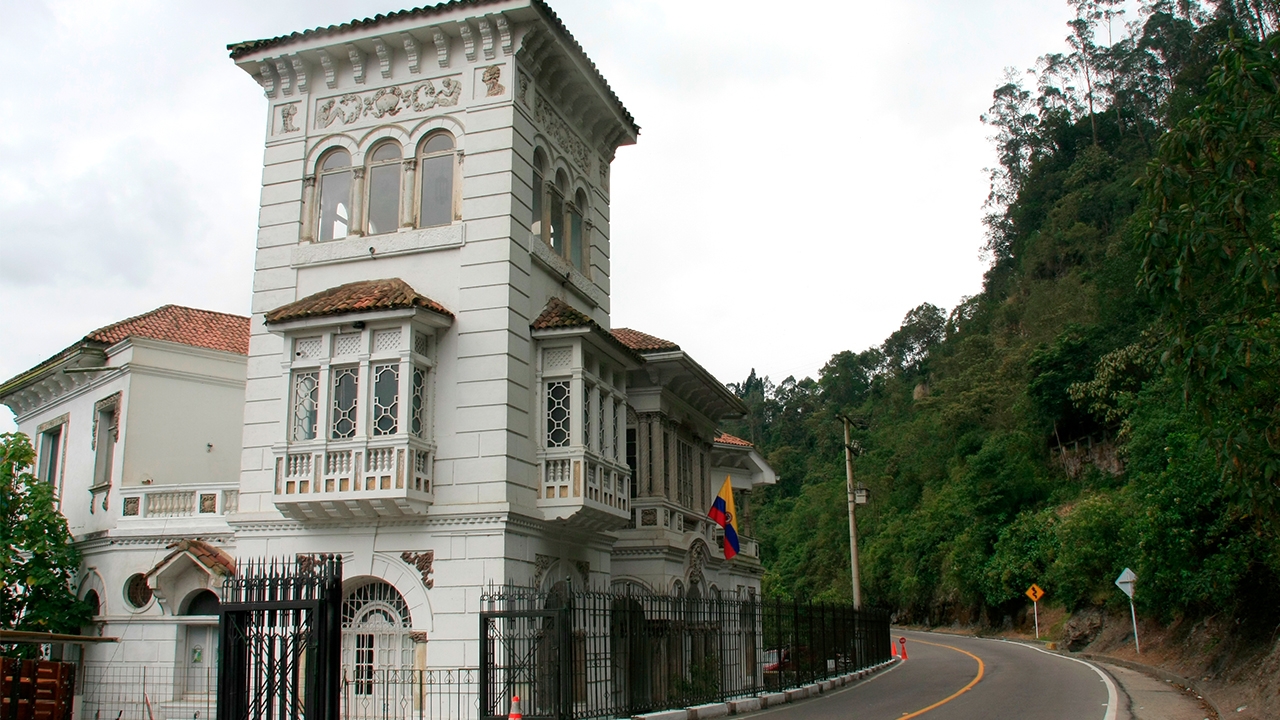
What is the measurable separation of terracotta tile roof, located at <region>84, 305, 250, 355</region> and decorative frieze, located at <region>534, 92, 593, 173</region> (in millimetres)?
8696

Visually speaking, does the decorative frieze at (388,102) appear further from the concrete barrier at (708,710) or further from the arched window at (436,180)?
the concrete barrier at (708,710)

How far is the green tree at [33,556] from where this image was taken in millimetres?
21141

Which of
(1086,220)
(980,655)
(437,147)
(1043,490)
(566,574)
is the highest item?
(1086,220)

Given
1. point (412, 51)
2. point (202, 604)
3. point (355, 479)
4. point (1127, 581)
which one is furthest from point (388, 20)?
point (1127, 581)

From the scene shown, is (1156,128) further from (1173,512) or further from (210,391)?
(210,391)

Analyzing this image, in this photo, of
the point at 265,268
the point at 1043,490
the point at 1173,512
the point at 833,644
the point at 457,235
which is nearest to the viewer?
the point at 457,235

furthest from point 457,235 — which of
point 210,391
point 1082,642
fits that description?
point 1082,642

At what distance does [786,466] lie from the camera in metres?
103

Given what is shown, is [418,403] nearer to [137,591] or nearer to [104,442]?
[137,591]

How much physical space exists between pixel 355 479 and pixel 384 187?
19.0 ft

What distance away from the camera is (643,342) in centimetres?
2411

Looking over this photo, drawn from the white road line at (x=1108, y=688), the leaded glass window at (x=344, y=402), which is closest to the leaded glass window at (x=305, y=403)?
the leaded glass window at (x=344, y=402)

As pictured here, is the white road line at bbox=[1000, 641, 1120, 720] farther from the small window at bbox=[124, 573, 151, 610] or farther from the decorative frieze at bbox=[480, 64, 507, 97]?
the small window at bbox=[124, 573, 151, 610]

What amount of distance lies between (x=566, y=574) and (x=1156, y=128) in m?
72.8
